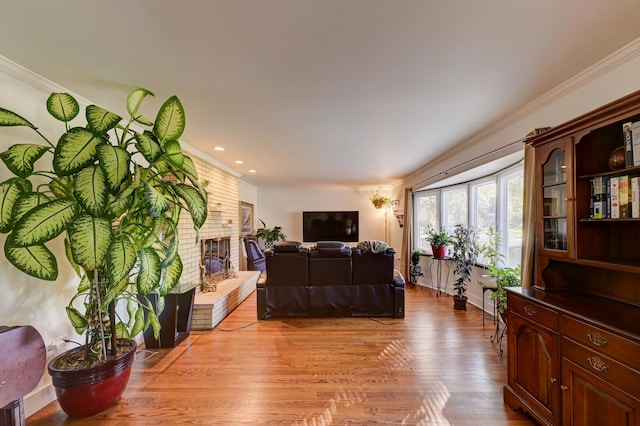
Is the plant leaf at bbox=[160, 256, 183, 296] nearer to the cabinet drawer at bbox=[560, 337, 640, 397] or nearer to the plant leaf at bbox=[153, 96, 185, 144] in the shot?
the plant leaf at bbox=[153, 96, 185, 144]

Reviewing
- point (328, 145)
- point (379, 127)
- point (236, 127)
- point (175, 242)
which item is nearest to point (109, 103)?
point (236, 127)

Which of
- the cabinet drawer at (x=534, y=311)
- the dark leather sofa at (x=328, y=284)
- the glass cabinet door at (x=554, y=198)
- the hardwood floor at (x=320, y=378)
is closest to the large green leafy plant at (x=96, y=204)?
the hardwood floor at (x=320, y=378)

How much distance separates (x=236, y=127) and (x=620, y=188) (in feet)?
9.81

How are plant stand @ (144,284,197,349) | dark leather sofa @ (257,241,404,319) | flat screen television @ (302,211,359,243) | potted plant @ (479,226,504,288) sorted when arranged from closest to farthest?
plant stand @ (144,284,197,349)
potted plant @ (479,226,504,288)
dark leather sofa @ (257,241,404,319)
flat screen television @ (302,211,359,243)

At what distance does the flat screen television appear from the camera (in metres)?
7.39

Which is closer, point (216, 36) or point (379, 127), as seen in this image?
point (216, 36)

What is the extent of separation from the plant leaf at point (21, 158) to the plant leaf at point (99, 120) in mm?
378

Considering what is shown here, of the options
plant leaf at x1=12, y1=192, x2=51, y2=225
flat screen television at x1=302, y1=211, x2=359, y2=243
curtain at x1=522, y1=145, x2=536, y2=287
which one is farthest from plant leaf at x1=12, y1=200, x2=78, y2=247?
flat screen television at x1=302, y1=211, x2=359, y2=243

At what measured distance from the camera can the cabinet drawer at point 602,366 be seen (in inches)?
46.1

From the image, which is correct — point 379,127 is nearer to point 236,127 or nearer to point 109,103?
point 236,127

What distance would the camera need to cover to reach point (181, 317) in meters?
3.11

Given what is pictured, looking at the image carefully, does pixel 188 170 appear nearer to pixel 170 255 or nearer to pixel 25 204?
pixel 170 255

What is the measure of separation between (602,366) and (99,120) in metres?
2.94

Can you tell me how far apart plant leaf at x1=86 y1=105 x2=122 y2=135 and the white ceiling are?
35cm
